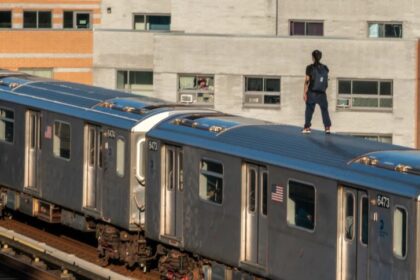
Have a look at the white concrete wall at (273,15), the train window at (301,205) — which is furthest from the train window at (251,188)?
the white concrete wall at (273,15)

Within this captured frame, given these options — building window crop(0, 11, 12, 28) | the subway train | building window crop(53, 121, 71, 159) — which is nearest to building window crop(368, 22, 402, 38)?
building window crop(0, 11, 12, 28)

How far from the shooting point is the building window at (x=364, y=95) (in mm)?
50281

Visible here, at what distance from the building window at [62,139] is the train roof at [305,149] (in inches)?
147

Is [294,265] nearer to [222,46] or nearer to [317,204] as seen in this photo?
[317,204]

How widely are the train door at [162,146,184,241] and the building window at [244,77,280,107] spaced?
2427 centimetres

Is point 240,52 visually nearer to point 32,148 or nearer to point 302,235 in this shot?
point 32,148

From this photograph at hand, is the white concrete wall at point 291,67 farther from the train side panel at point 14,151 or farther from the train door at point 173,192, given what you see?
the train door at point 173,192

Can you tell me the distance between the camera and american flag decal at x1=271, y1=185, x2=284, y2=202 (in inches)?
881

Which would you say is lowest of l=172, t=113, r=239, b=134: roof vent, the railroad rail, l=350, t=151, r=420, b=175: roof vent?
the railroad rail

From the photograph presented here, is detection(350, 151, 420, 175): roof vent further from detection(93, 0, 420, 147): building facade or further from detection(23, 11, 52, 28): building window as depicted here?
detection(23, 11, 52, 28): building window

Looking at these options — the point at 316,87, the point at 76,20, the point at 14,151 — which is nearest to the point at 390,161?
the point at 316,87

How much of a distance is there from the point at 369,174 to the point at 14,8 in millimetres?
38225

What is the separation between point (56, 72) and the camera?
55812 mm

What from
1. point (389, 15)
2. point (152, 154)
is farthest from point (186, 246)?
point (389, 15)
